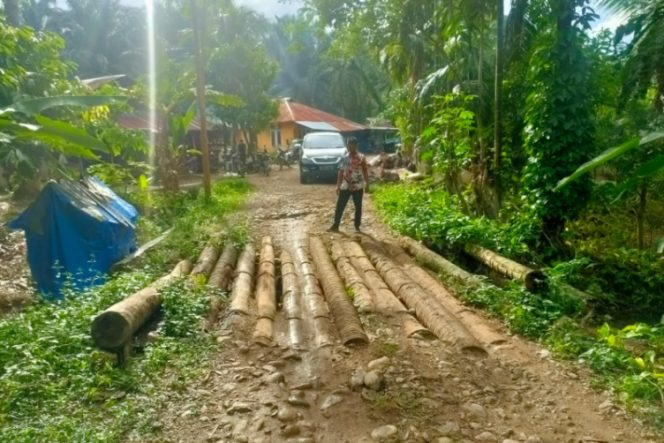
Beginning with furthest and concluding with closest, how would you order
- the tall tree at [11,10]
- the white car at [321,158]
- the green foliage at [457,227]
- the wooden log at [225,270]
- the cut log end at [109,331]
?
the white car at [321,158], the tall tree at [11,10], the green foliage at [457,227], the wooden log at [225,270], the cut log end at [109,331]

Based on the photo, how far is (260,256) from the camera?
7637mm

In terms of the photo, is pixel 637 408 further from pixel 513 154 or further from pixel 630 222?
pixel 513 154

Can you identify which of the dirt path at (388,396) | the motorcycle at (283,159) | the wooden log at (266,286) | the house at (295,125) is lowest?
the dirt path at (388,396)

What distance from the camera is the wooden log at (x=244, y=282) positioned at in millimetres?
5338

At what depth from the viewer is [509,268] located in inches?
247

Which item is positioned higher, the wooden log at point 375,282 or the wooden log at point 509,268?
the wooden log at point 509,268

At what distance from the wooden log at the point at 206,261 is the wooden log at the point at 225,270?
0.27 feet

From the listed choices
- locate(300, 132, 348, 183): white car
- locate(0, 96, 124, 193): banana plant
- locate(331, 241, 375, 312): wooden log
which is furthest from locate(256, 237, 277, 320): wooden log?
locate(300, 132, 348, 183): white car

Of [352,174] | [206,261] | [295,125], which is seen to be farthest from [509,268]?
[295,125]

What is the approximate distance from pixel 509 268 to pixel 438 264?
1.01 meters

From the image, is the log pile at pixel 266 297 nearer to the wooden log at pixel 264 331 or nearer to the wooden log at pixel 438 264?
the wooden log at pixel 264 331

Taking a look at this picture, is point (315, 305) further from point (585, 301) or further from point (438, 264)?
point (585, 301)

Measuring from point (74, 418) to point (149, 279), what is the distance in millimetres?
2670

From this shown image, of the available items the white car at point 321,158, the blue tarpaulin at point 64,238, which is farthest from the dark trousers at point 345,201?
the white car at point 321,158
